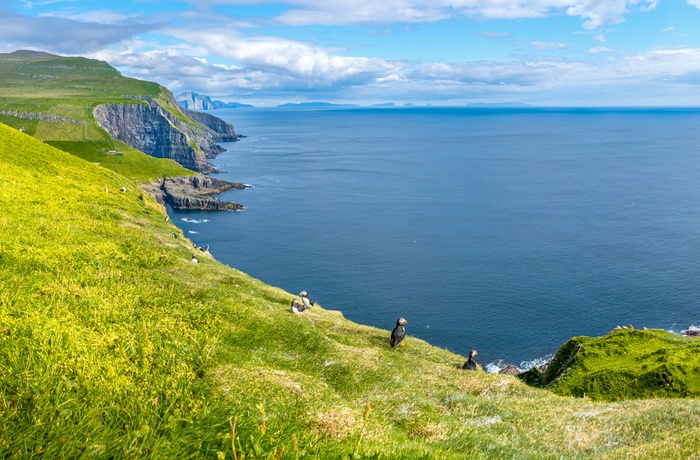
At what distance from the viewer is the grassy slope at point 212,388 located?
7590 millimetres

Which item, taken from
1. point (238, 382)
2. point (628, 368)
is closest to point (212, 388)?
point (238, 382)

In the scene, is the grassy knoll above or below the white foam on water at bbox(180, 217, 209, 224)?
above

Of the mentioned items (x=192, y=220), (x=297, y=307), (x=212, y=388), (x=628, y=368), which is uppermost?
(x=212, y=388)

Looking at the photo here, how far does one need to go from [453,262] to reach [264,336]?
109 metres

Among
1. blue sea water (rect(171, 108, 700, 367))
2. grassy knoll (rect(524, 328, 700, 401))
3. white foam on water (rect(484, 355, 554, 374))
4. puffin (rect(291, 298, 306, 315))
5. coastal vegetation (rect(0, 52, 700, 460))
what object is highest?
coastal vegetation (rect(0, 52, 700, 460))

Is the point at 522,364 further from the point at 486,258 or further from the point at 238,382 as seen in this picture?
the point at 238,382

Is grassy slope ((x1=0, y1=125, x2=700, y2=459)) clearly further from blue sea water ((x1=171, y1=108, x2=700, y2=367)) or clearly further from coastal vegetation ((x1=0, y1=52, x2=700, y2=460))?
blue sea water ((x1=171, y1=108, x2=700, y2=367))

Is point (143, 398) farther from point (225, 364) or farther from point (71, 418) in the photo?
point (225, 364)

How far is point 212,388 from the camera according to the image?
431 inches

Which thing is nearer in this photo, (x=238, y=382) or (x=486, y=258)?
(x=238, y=382)

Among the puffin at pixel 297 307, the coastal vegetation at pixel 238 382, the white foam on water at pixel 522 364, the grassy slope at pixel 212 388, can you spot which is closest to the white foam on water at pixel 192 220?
the white foam on water at pixel 522 364

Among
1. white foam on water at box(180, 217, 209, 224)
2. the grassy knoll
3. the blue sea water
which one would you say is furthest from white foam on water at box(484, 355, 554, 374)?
white foam on water at box(180, 217, 209, 224)

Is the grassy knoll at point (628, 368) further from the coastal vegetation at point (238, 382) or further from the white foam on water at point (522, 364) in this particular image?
the white foam on water at point (522, 364)

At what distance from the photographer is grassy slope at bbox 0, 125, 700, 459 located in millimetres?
7590
